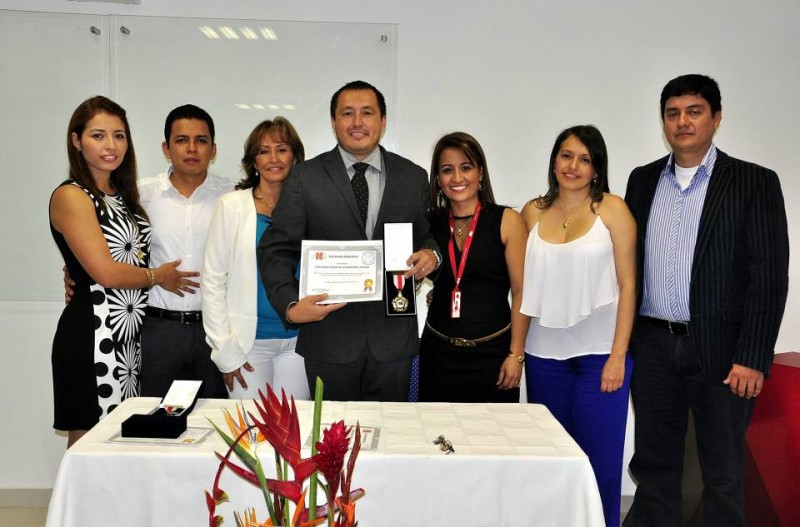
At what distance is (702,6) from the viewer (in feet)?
11.5

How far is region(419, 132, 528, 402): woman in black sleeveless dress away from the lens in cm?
268

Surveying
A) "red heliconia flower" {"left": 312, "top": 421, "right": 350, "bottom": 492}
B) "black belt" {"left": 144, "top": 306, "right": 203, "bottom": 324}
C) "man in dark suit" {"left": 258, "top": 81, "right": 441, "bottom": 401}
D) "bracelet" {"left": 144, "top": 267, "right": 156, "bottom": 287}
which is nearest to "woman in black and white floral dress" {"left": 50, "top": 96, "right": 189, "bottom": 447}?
"bracelet" {"left": 144, "top": 267, "right": 156, "bottom": 287}

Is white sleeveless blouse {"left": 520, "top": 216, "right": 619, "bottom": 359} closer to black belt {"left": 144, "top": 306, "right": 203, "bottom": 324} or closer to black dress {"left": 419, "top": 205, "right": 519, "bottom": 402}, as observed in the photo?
black dress {"left": 419, "top": 205, "right": 519, "bottom": 402}

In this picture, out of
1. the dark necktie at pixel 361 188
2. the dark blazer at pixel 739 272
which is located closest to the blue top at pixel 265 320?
the dark necktie at pixel 361 188

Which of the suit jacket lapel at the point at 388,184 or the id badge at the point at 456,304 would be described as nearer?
the suit jacket lapel at the point at 388,184

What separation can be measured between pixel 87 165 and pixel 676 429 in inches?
110

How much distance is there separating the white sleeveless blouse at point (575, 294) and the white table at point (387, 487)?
3.10ft

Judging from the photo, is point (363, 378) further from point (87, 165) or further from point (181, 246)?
point (87, 165)

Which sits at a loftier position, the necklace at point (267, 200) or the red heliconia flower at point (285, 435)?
the necklace at point (267, 200)

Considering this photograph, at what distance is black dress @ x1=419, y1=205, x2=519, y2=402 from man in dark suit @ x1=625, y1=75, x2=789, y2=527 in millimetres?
599

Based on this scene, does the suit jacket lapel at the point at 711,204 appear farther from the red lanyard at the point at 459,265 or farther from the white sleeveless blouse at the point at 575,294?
the red lanyard at the point at 459,265

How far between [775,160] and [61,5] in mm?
4148

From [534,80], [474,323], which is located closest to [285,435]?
[474,323]

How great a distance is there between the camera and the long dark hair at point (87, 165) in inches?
103
